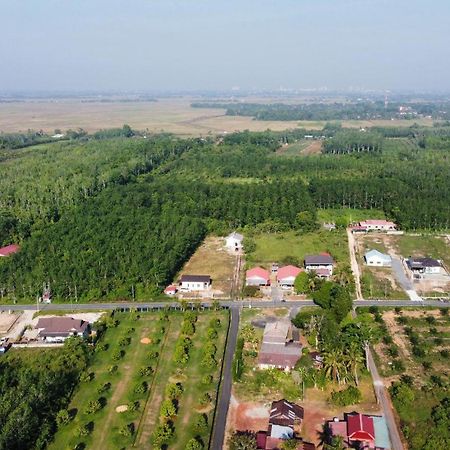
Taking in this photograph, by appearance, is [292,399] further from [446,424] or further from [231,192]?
[231,192]

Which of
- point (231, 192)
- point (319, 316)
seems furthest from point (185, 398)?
point (231, 192)

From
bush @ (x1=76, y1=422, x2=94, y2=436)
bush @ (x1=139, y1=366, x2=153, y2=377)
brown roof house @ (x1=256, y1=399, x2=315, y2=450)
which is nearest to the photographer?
brown roof house @ (x1=256, y1=399, x2=315, y2=450)

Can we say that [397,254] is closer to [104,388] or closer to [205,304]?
[205,304]

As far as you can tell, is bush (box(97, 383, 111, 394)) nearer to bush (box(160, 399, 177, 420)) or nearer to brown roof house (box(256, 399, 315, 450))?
bush (box(160, 399, 177, 420))

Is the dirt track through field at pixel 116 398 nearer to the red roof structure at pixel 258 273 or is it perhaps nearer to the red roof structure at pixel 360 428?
→ the red roof structure at pixel 360 428

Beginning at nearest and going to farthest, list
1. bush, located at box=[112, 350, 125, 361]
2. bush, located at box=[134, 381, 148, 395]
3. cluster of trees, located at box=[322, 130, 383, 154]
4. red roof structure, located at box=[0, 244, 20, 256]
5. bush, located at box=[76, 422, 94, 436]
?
bush, located at box=[76, 422, 94, 436]
bush, located at box=[134, 381, 148, 395]
bush, located at box=[112, 350, 125, 361]
red roof structure, located at box=[0, 244, 20, 256]
cluster of trees, located at box=[322, 130, 383, 154]

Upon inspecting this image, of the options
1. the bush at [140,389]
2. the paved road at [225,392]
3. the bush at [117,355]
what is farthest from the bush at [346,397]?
the bush at [117,355]

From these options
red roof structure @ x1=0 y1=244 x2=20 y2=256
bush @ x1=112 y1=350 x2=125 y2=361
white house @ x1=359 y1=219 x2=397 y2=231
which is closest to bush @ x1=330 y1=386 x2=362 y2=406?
bush @ x1=112 y1=350 x2=125 y2=361
